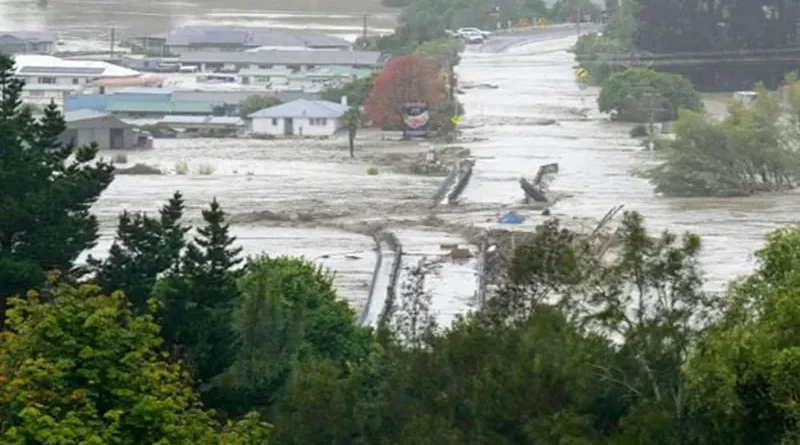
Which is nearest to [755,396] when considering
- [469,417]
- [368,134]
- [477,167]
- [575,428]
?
[575,428]

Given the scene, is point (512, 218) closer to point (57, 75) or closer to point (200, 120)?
point (200, 120)

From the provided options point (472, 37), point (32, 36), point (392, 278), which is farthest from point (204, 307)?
point (472, 37)

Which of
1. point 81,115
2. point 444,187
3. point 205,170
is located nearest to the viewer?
point 444,187

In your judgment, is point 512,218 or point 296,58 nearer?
point 512,218

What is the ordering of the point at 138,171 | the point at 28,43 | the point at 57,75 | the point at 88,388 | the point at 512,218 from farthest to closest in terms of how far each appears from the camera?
1. the point at 28,43
2. the point at 57,75
3. the point at 138,171
4. the point at 512,218
5. the point at 88,388

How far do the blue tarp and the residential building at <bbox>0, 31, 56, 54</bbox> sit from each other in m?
24.0

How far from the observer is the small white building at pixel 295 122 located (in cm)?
3841

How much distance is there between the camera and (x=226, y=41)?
51.0m

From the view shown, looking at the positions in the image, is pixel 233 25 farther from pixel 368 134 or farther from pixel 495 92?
pixel 368 134

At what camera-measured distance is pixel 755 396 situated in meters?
9.12

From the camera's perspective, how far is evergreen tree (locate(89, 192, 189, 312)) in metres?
13.4

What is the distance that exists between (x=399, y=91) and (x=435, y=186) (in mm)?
8531

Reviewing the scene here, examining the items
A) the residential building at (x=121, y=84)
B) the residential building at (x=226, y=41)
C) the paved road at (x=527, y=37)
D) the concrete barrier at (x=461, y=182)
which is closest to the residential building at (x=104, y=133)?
the residential building at (x=121, y=84)

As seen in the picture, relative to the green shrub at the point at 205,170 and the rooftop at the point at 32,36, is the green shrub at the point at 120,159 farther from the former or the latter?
the rooftop at the point at 32,36
